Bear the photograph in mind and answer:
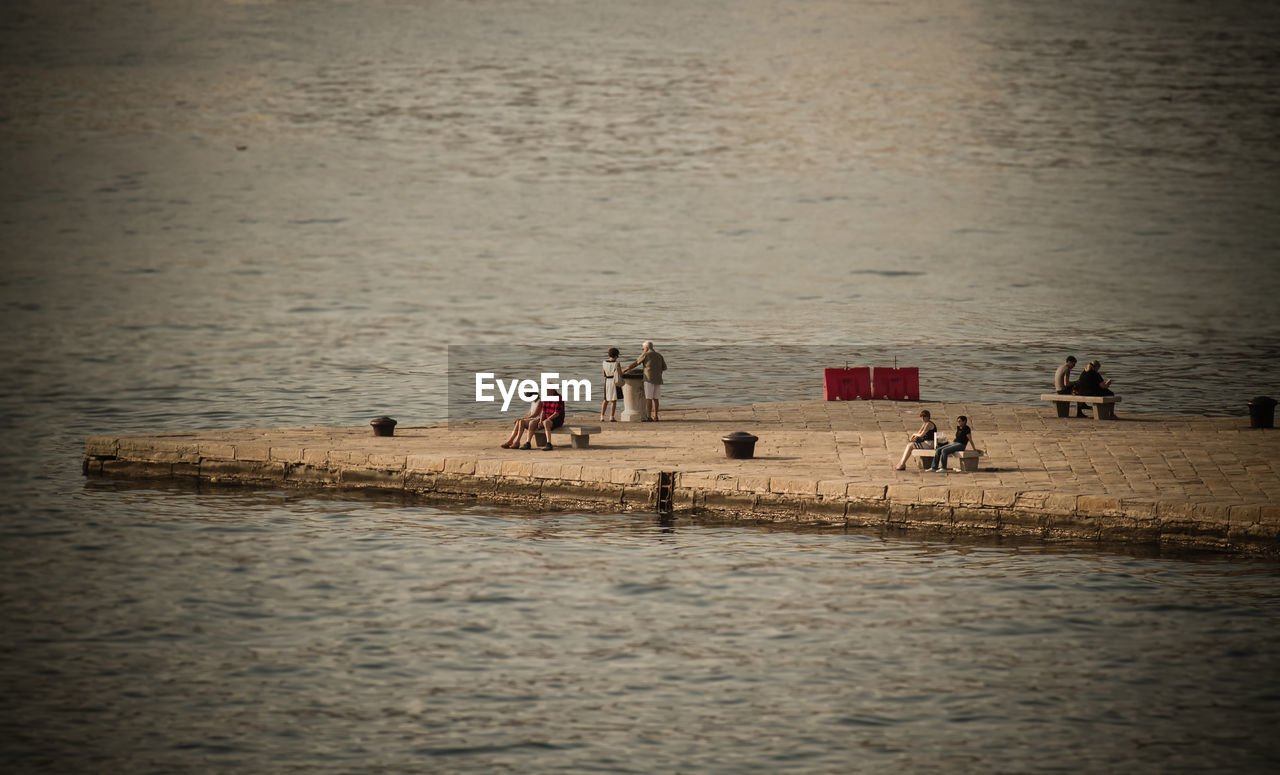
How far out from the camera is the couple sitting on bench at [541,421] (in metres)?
25.5

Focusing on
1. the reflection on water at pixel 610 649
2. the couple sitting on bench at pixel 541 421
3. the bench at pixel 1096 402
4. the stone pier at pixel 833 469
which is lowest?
the reflection on water at pixel 610 649

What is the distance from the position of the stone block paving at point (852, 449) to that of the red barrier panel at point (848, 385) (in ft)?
2.54

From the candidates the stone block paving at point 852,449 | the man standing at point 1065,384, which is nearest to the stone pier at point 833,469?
the stone block paving at point 852,449

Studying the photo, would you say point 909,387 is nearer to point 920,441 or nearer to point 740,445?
point 740,445

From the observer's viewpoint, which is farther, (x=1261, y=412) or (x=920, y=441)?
(x=1261, y=412)

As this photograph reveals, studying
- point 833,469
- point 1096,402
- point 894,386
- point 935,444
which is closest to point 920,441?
point 935,444

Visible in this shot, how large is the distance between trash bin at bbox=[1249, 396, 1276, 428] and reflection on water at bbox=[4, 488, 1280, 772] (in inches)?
277

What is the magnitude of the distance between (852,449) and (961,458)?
7.81 feet

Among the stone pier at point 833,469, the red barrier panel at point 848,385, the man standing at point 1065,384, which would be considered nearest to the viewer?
the stone pier at point 833,469

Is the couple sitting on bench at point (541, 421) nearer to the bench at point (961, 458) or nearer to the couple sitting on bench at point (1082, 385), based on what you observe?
the bench at point (961, 458)

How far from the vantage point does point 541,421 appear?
83.7 feet

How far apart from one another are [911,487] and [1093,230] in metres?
134

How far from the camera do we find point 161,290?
Result: 110375 millimetres

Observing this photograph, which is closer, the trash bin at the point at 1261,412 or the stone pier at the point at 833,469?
the stone pier at the point at 833,469
